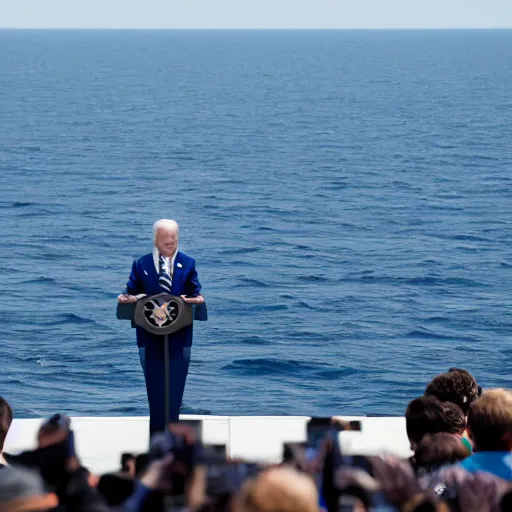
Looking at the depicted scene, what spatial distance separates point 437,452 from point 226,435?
4.00 m

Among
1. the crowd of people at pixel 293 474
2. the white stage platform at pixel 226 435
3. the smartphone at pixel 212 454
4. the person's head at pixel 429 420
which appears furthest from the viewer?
the white stage platform at pixel 226 435

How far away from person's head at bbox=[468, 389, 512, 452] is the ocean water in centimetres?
1693

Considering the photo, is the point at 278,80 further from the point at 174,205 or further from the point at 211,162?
the point at 174,205

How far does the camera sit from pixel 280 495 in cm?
391

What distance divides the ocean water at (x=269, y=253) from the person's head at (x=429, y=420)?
54.5ft

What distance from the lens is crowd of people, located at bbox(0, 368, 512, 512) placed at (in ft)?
15.4

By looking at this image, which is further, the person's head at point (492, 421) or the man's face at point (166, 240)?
the man's face at point (166, 240)

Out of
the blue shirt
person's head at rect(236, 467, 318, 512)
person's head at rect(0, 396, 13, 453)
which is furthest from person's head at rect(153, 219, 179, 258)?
person's head at rect(236, 467, 318, 512)

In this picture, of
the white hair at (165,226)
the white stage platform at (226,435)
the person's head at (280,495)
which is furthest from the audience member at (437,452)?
the white hair at (165,226)

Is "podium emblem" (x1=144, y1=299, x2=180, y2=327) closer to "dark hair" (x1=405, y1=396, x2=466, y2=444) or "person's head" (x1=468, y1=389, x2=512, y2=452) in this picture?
"dark hair" (x1=405, y1=396, x2=466, y2=444)

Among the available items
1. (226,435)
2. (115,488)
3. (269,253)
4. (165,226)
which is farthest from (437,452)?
(269,253)

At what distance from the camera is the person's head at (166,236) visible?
27.3 ft

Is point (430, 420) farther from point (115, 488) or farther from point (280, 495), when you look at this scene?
point (280, 495)

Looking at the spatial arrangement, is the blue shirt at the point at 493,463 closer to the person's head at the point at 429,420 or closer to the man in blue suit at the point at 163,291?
the person's head at the point at 429,420
